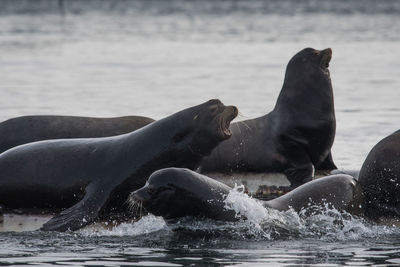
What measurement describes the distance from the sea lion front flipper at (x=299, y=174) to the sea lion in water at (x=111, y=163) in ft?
8.04

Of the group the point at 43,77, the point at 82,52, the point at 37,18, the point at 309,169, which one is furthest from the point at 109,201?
the point at 37,18

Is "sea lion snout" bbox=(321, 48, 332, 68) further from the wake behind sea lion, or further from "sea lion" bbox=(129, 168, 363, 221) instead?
"sea lion" bbox=(129, 168, 363, 221)

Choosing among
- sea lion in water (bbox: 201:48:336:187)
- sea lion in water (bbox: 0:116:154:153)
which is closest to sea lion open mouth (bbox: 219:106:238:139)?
sea lion in water (bbox: 0:116:154:153)

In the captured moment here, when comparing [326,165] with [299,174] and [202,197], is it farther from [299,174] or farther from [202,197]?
[202,197]

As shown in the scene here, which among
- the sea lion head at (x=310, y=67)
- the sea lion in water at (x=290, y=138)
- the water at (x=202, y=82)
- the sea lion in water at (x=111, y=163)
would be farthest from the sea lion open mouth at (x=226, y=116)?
the sea lion head at (x=310, y=67)

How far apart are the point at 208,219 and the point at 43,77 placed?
2175 cm

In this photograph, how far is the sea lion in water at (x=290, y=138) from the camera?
14.1m

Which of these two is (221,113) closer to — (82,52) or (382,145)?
(382,145)

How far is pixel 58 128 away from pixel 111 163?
238cm

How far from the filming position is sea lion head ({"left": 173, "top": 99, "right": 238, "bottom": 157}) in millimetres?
11117

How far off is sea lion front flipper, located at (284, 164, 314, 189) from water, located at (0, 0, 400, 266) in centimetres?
108

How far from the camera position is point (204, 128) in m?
11.1

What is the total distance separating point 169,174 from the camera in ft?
32.7

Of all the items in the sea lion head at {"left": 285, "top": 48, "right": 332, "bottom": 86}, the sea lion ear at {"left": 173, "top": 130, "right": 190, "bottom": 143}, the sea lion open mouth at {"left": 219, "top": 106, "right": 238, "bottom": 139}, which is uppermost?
the sea lion head at {"left": 285, "top": 48, "right": 332, "bottom": 86}
